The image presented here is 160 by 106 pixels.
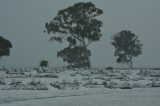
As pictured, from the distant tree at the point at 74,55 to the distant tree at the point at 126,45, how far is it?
1144 cm

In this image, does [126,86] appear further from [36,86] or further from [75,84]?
[36,86]

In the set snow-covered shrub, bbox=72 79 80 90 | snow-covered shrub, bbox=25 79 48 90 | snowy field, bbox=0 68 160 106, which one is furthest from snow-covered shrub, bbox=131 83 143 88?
snow-covered shrub, bbox=25 79 48 90

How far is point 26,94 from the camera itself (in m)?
23.6

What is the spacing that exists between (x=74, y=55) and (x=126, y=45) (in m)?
18.5

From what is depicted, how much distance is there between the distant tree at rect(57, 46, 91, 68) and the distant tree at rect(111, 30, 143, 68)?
11.4m

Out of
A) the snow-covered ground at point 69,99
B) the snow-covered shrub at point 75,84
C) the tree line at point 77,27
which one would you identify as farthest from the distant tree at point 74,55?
the snow-covered ground at point 69,99

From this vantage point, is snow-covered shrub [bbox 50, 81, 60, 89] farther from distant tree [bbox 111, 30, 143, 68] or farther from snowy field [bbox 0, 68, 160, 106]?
distant tree [bbox 111, 30, 143, 68]

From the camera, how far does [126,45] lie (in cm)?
7588

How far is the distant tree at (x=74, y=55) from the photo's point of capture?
5758cm

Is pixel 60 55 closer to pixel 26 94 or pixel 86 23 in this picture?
pixel 86 23

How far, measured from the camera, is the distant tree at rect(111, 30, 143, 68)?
73625 millimetres

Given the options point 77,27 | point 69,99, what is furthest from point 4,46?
point 69,99

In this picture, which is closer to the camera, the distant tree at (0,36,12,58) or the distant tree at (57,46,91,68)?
the distant tree at (0,36,12,58)

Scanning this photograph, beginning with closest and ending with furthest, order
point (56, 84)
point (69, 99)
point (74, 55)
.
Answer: point (69, 99) → point (56, 84) → point (74, 55)
